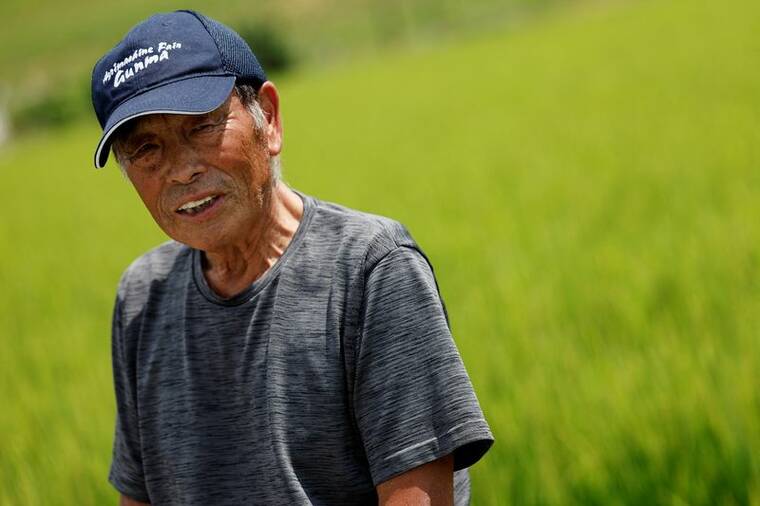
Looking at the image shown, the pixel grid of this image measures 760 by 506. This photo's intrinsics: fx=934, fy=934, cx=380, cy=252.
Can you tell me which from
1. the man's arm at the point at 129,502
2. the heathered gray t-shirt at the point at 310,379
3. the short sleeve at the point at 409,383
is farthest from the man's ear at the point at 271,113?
the man's arm at the point at 129,502

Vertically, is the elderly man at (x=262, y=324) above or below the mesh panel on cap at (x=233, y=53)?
below

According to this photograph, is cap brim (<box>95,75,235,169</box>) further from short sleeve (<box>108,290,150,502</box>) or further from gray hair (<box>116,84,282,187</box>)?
short sleeve (<box>108,290,150,502</box>)

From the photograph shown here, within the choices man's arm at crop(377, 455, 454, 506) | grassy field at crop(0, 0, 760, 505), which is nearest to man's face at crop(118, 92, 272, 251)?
man's arm at crop(377, 455, 454, 506)

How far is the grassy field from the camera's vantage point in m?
2.28

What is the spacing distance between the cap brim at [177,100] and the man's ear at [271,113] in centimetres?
10

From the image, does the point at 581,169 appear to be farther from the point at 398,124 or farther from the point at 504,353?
the point at 398,124

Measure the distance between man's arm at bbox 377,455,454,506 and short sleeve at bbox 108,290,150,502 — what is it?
486mm

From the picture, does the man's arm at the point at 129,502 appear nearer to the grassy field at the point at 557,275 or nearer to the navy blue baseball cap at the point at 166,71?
the navy blue baseball cap at the point at 166,71

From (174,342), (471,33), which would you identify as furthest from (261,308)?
(471,33)

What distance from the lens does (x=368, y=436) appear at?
1212 millimetres

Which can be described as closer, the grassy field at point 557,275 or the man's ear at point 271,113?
the man's ear at point 271,113

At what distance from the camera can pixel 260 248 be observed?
1.39m

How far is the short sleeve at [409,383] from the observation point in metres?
1.17

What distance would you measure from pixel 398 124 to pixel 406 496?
10.2 meters
